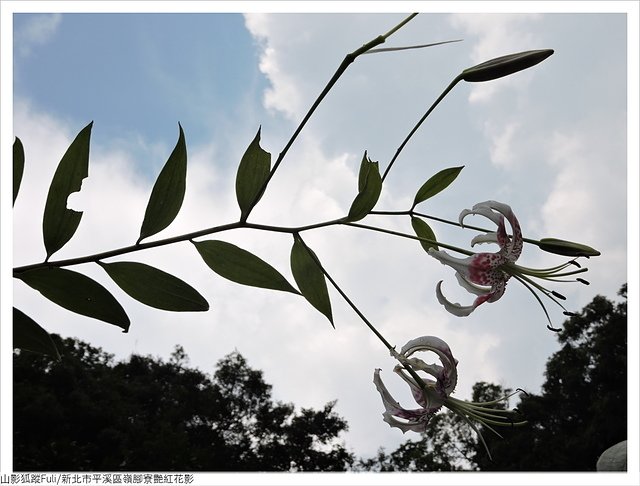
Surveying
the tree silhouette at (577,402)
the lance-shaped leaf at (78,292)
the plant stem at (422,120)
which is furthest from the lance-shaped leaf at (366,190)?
the tree silhouette at (577,402)

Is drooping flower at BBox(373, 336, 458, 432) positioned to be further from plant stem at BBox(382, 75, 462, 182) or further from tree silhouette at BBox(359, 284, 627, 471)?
tree silhouette at BBox(359, 284, 627, 471)

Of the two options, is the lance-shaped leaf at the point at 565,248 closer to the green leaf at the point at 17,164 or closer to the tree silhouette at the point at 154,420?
the green leaf at the point at 17,164

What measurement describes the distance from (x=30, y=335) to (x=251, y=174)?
0.45 ft

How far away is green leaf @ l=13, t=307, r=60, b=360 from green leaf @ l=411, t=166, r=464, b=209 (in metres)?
0.23

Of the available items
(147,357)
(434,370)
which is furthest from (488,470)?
(434,370)

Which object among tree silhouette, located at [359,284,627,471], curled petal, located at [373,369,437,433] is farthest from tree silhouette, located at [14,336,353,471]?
curled petal, located at [373,369,437,433]

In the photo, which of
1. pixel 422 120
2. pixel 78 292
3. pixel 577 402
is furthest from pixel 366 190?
pixel 577 402

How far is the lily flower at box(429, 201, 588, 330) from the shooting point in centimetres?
37

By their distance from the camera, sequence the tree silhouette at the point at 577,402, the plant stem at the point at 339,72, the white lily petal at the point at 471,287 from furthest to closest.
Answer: the tree silhouette at the point at 577,402
the white lily petal at the point at 471,287
the plant stem at the point at 339,72

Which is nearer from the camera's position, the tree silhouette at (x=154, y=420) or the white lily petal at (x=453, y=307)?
the white lily petal at (x=453, y=307)

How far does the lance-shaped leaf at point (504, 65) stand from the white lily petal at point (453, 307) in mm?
127

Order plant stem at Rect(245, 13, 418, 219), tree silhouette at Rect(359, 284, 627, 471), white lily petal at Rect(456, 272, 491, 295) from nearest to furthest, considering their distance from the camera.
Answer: plant stem at Rect(245, 13, 418, 219) → white lily petal at Rect(456, 272, 491, 295) → tree silhouette at Rect(359, 284, 627, 471)

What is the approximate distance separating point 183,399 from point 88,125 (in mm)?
10049

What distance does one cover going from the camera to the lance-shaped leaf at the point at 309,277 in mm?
331
